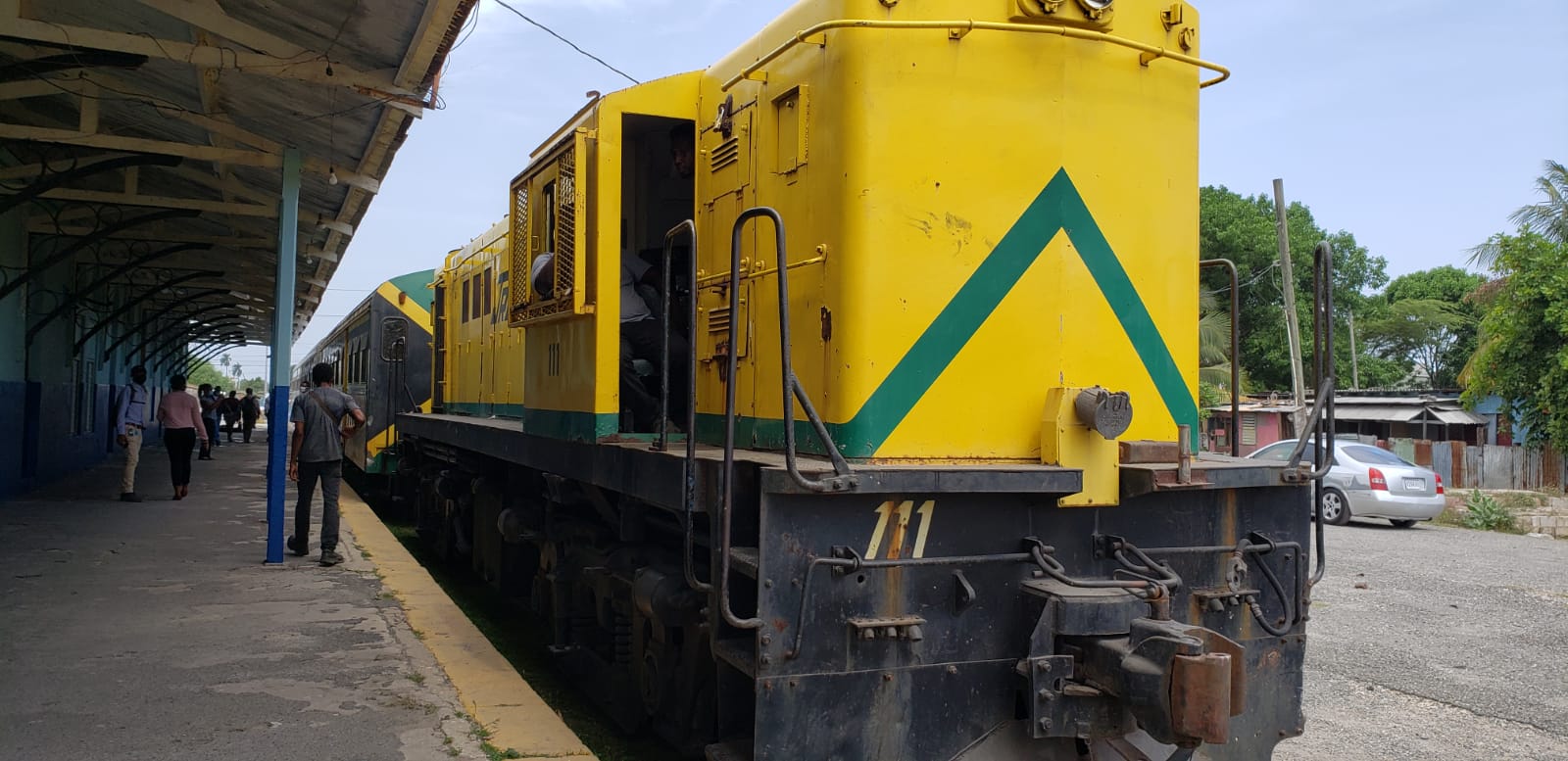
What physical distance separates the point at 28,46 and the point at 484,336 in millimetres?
4021

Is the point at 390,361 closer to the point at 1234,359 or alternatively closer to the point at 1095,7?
the point at 1234,359

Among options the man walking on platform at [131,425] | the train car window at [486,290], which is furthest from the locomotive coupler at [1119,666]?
the man walking on platform at [131,425]

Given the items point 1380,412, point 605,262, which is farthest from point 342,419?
point 1380,412

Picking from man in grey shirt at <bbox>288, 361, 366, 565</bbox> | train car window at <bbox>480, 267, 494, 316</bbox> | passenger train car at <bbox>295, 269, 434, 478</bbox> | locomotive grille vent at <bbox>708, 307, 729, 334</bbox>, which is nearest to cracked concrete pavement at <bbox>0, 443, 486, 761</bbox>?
man in grey shirt at <bbox>288, 361, 366, 565</bbox>

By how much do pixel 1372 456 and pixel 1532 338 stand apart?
24.9 ft

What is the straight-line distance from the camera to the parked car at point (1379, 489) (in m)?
15.3

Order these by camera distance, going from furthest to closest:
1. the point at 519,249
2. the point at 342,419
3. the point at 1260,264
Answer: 1. the point at 1260,264
2. the point at 342,419
3. the point at 519,249

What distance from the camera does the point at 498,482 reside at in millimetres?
8562

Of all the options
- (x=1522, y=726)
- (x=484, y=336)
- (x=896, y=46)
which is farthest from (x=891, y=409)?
(x=484, y=336)

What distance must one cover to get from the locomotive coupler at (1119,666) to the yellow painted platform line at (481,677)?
185cm

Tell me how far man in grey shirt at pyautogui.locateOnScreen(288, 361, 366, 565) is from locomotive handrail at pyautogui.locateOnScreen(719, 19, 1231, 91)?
575 cm

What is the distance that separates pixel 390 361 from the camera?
562 inches

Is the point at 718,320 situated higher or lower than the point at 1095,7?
lower

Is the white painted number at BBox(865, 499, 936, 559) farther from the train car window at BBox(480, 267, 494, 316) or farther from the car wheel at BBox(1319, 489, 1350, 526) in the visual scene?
the car wheel at BBox(1319, 489, 1350, 526)
